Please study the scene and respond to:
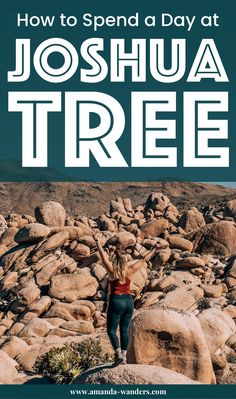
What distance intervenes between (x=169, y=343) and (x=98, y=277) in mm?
21994

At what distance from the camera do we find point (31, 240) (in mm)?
43281

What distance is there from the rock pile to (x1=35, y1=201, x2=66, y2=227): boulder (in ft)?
0.22

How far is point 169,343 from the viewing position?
16938 mm

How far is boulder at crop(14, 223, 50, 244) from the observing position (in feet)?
140

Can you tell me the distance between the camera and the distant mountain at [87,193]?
128m

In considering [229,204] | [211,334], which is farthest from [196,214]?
[211,334]

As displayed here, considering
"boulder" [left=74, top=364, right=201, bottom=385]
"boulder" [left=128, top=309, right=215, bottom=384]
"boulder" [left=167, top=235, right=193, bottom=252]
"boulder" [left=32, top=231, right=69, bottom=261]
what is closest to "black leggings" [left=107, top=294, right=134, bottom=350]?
"boulder" [left=74, top=364, right=201, bottom=385]

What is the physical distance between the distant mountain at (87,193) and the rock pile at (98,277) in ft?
240

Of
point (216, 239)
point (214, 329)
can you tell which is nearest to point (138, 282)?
point (216, 239)

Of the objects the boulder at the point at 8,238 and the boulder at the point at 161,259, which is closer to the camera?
the boulder at the point at 161,259

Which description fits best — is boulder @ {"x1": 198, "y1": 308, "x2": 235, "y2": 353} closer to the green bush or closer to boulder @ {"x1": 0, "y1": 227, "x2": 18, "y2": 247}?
the green bush

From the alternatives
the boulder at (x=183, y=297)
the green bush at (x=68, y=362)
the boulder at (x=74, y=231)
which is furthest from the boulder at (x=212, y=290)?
the green bush at (x=68, y=362)

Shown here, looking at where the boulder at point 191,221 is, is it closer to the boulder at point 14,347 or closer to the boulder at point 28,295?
the boulder at point 28,295

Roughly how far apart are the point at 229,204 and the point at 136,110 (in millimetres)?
26672
